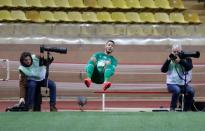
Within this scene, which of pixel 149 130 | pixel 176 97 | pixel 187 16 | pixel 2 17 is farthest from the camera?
pixel 187 16

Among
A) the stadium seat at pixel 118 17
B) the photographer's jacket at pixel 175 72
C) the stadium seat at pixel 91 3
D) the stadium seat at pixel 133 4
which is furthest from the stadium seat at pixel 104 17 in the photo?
the photographer's jacket at pixel 175 72

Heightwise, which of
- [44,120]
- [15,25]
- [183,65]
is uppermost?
[15,25]

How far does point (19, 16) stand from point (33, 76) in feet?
13.1

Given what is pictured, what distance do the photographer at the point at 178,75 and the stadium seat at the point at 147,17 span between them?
12.3 ft

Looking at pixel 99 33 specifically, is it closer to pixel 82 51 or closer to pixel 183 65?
pixel 82 51

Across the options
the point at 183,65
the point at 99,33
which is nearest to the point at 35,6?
the point at 99,33

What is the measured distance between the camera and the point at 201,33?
42.6 feet

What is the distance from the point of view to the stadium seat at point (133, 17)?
45.6 feet

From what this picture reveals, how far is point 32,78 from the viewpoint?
9.92m

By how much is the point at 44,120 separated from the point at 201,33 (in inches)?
263

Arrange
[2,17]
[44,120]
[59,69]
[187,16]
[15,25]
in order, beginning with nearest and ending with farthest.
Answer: [44,120]
[59,69]
[15,25]
[2,17]
[187,16]

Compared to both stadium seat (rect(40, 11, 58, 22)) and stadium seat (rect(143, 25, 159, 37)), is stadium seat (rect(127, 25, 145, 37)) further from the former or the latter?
stadium seat (rect(40, 11, 58, 22))

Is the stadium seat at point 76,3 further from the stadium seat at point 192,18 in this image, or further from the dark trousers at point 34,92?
the dark trousers at point 34,92

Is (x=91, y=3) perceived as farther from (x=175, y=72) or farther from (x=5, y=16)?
(x=175, y=72)
